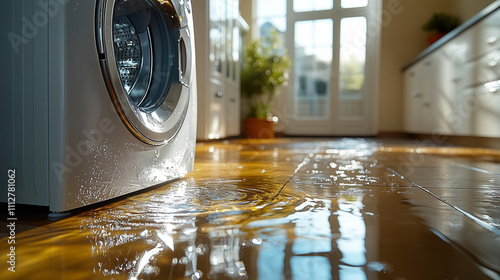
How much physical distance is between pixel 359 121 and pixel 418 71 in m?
1.02

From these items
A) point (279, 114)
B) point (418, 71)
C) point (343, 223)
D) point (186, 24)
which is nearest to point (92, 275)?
point (343, 223)

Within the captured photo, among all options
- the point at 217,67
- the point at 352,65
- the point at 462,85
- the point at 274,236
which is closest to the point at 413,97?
the point at 352,65

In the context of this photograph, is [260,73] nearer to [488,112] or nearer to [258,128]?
[258,128]

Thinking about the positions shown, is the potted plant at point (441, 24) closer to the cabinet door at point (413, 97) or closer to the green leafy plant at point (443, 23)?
the green leafy plant at point (443, 23)

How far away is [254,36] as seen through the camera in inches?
188

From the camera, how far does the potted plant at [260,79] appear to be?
4035 mm

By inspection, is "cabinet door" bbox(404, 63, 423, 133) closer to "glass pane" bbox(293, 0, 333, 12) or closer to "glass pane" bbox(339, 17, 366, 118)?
"glass pane" bbox(339, 17, 366, 118)

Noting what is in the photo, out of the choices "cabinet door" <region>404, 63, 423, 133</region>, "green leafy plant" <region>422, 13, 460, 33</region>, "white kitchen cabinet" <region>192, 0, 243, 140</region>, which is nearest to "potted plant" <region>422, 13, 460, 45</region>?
"green leafy plant" <region>422, 13, 460, 33</region>

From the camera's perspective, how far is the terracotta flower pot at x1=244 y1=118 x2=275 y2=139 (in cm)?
403

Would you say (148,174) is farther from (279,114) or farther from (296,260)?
(279,114)

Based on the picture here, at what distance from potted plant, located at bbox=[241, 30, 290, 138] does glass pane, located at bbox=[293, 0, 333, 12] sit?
83 centimetres

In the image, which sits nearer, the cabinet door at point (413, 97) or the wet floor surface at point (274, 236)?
the wet floor surface at point (274, 236)

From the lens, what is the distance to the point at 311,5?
4676 millimetres

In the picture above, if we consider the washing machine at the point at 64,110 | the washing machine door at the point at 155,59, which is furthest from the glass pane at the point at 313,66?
the washing machine at the point at 64,110
